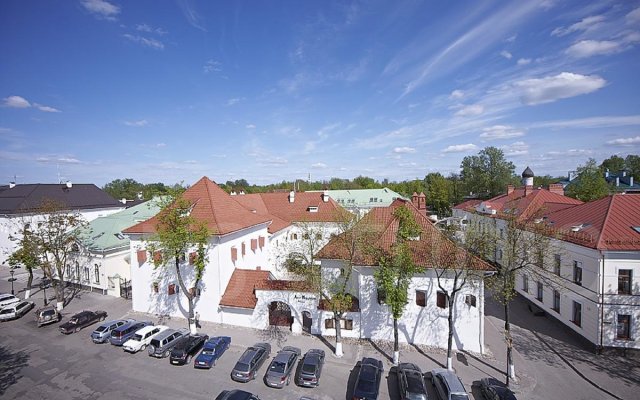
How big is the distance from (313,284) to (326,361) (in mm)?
4965

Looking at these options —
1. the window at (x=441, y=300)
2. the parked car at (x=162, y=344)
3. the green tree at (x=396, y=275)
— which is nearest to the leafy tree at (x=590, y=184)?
the window at (x=441, y=300)

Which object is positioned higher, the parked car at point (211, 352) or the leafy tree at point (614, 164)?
the leafy tree at point (614, 164)

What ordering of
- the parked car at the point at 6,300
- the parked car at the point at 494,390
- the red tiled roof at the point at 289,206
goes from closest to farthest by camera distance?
the parked car at the point at 494,390, the parked car at the point at 6,300, the red tiled roof at the point at 289,206

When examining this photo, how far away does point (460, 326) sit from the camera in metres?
21.7

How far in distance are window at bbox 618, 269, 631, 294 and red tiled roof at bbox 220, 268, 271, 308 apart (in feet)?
82.7

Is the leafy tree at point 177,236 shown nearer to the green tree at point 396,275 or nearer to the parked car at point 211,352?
the parked car at point 211,352

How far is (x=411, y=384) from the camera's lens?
1644 cm

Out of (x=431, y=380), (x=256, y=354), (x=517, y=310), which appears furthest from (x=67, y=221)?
(x=517, y=310)

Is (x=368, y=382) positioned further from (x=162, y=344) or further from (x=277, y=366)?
(x=162, y=344)

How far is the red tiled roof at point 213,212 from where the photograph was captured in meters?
26.5

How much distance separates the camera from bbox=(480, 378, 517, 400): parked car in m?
15.6

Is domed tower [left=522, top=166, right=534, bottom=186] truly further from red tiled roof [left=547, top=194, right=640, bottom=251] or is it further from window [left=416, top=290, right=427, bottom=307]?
window [left=416, top=290, right=427, bottom=307]

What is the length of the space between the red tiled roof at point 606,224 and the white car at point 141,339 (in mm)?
31673

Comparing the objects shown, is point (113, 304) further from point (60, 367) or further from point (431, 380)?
point (431, 380)
